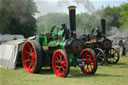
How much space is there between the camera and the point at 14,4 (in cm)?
1698

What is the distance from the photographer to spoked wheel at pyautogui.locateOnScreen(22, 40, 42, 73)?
6.97 meters

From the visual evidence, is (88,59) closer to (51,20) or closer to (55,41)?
(55,41)

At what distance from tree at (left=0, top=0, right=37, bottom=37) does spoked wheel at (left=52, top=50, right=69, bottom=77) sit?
11171 millimetres

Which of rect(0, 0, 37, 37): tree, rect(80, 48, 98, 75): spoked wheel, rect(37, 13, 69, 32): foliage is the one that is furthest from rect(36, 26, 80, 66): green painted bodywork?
rect(0, 0, 37, 37): tree

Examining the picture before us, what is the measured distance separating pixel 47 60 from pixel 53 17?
912 centimetres

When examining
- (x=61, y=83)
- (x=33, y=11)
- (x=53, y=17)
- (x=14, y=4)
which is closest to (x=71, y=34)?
(x=61, y=83)

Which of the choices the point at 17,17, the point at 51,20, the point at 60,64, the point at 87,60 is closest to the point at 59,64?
the point at 60,64

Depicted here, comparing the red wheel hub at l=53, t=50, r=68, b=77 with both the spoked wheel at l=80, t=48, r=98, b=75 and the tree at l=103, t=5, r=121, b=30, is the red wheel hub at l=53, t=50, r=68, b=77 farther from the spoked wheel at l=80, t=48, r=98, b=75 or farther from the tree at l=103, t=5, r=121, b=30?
the tree at l=103, t=5, r=121, b=30

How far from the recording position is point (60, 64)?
21.1 feet

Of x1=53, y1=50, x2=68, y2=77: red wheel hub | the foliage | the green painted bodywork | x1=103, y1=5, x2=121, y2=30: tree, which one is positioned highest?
x1=103, y1=5, x2=121, y2=30: tree

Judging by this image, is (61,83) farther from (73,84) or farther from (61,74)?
(61,74)

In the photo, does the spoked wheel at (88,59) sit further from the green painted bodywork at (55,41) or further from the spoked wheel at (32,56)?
the spoked wheel at (32,56)

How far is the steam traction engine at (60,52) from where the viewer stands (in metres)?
6.49

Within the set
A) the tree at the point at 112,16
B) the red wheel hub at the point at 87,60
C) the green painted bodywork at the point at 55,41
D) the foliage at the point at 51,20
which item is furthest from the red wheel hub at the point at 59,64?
the tree at the point at 112,16
